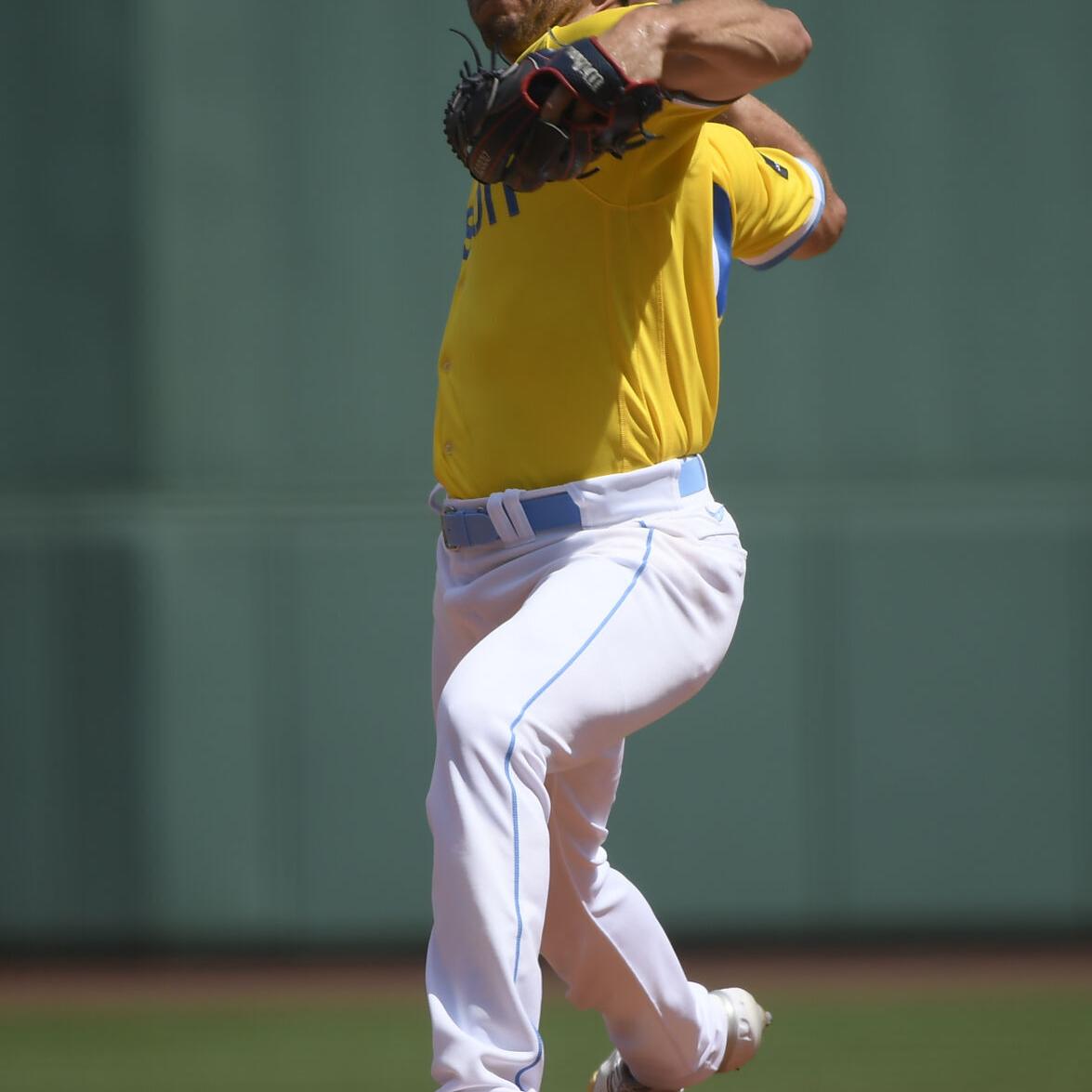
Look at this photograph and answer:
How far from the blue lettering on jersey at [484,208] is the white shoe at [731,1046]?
4.72ft

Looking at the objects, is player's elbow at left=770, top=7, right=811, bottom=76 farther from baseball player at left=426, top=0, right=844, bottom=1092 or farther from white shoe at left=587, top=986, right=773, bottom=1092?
white shoe at left=587, top=986, right=773, bottom=1092

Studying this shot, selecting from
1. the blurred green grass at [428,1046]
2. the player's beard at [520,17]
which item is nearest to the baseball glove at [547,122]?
the player's beard at [520,17]

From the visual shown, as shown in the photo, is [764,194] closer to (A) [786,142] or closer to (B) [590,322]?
(A) [786,142]

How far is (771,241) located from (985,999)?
7.73 feet

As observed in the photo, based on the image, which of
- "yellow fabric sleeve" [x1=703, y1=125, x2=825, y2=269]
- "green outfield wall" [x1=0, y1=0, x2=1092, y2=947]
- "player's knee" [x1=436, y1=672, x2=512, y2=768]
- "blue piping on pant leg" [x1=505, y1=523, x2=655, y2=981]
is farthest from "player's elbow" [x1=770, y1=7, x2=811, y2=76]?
"green outfield wall" [x1=0, y1=0, x2=1092, y2=947]

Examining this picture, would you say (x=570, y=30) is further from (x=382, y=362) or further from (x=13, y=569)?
Result: (x=13, y=569)

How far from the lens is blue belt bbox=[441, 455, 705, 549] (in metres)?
2.70

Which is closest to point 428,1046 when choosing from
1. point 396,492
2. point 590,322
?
point 396,492

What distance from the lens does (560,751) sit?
251 cm

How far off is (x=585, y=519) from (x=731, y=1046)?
111 cm

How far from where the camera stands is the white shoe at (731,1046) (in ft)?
10.4

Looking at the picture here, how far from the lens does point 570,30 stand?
2.56m

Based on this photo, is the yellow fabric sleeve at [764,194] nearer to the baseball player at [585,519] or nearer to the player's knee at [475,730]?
the baseball player at [585,519]

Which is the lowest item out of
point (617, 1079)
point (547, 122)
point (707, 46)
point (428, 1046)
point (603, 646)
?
point (428, 1046)
